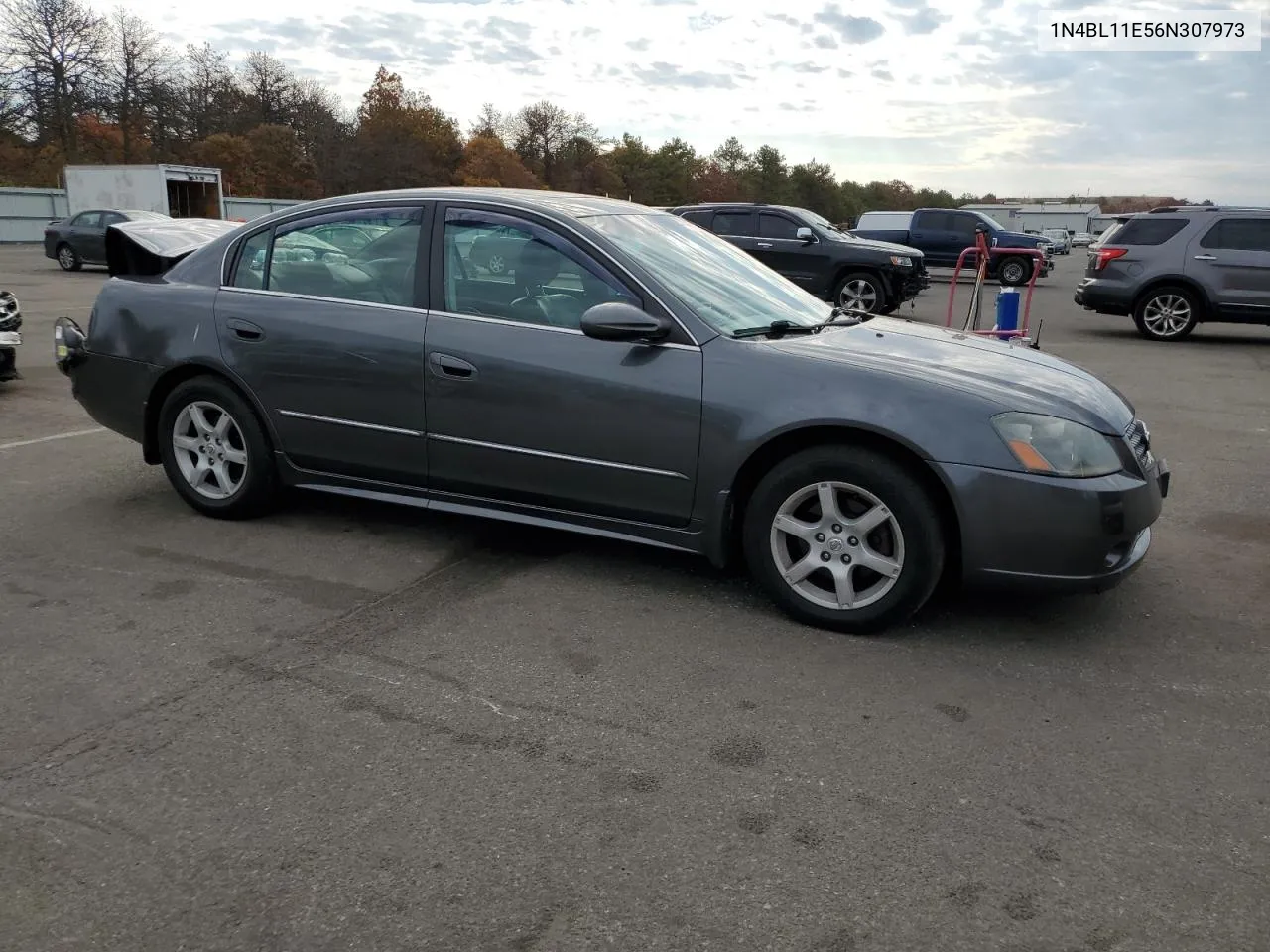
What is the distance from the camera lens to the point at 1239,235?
45.5 feet

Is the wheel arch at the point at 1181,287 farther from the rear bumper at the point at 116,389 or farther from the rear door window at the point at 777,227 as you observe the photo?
the rear bumper at the point at 116,389

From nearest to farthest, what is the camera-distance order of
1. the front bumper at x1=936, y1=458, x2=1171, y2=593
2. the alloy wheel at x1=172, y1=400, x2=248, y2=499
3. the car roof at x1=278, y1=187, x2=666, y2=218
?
the front bumper at x1=936, y1=458, x2=1171, y2=593 < the car roof at x1=278, y1=187, x2=666, y2=218 < the alloy wheel at x1=172, y1=400, x2=248, y2=499

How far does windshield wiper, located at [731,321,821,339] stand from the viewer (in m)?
4.23

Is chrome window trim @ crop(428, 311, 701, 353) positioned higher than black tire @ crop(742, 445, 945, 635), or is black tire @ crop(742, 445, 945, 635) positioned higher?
chrome window trim @ crop(428, 311, 701, 353)

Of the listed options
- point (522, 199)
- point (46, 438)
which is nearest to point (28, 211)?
point (46, 438)

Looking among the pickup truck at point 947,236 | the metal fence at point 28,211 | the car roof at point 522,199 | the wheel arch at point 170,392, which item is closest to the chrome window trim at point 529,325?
the car roof at point 522,199

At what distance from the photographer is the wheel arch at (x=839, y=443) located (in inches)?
149

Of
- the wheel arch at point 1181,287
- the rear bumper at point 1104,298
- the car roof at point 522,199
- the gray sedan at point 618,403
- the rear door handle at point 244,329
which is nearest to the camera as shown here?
the gray sedan at point 618,403

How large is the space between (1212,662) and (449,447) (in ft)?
10.0

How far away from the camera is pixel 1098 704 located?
342cm

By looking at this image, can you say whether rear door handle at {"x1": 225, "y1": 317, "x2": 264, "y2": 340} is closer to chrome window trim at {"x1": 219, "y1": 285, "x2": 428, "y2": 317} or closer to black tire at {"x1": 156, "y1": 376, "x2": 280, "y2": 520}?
chrome window trim at {"x1": 219, "y1": 285, "x2": 428, "y2": 317}

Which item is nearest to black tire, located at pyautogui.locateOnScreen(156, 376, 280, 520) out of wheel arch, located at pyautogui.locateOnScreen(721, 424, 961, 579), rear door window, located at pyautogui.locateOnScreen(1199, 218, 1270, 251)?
wheel arch, located at pyautogui.locateOnScreen(721, 424, 961, 579)

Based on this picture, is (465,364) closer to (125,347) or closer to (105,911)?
(125,347)

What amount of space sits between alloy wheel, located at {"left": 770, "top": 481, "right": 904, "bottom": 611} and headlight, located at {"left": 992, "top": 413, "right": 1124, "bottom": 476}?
0.50 metres
